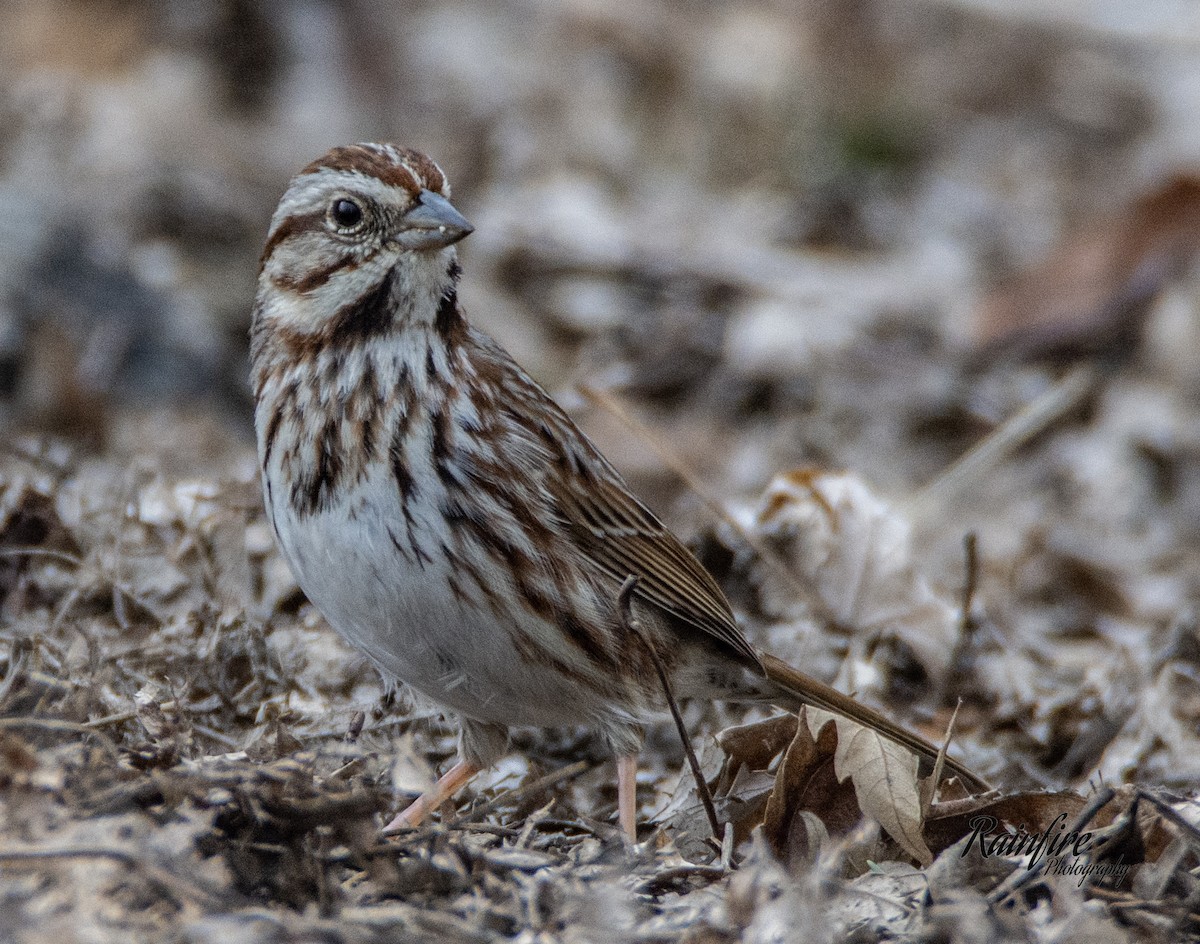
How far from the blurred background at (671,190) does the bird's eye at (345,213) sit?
267cm

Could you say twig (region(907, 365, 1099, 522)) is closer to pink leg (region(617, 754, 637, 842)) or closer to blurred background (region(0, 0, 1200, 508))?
blurred background (region(0, 0, 1200, 508))

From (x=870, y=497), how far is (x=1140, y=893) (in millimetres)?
2553

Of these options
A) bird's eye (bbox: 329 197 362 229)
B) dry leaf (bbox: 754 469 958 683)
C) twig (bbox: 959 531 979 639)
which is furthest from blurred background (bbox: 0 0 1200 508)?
bird's eye (bbox: 329 197 362 229)

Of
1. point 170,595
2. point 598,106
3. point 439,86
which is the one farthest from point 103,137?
point 170,595

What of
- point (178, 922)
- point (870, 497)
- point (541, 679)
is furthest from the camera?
point (870, 497)

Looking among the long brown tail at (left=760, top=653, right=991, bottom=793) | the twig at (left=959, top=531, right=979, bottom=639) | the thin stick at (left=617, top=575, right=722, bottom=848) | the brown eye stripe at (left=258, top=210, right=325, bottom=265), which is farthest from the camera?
the twig at (left=959, top=531, right=979, bottom=639)

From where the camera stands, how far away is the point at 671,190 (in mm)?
10273

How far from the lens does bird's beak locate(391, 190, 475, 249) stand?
155 inches

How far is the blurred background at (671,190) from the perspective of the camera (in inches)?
297

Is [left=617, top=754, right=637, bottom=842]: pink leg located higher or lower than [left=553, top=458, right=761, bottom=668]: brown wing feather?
lower

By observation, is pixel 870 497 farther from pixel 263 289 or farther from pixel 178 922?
pixel 178 922

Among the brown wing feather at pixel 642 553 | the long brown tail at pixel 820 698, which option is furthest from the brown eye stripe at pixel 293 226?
the long brown tail at pixel 820 698

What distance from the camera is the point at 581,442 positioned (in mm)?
4457

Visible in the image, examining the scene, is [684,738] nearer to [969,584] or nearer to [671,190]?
[969,584]
